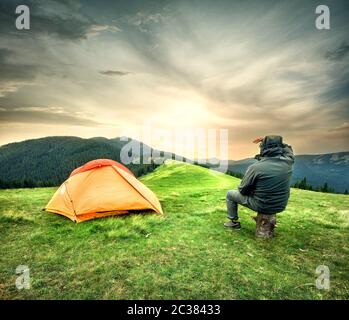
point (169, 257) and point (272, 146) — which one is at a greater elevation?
point (272, 146)

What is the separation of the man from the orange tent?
174 inches

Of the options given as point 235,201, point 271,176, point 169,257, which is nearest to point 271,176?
point 271,176

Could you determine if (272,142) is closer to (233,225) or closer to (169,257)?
(233,225)

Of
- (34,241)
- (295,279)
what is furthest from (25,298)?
(295,279)

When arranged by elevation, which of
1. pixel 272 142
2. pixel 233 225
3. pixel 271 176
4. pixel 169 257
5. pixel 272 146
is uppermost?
pixel 272 142

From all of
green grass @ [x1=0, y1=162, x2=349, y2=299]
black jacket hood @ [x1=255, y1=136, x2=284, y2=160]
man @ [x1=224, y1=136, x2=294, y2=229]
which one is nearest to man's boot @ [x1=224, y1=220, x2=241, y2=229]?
green grass @ [x1=0, y1=162, x2=349, y2=299]

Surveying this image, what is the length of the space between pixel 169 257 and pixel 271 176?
368cm

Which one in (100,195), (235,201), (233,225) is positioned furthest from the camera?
(100,195)

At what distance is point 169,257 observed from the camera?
21.8 ft

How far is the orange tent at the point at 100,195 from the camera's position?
32.0ft

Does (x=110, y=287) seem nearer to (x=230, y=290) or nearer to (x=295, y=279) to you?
(x=230, y=290)
